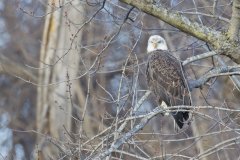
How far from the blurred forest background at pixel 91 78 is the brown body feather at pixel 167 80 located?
6.8 inches

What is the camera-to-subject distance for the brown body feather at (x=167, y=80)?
31.0ft

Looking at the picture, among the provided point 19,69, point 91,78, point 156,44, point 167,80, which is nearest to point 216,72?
point 167,80

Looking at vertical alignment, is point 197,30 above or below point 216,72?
above

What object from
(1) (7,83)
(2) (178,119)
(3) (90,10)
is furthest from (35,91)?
(2) (178,119)

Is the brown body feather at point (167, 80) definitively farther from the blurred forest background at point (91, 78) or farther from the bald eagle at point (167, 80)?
the blurred forest background at point (91, 78)

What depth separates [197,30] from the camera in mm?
8156

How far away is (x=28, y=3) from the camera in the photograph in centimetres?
1510

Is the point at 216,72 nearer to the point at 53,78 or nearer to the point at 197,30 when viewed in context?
the point at 197,30

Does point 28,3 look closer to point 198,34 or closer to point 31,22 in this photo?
point 31,22

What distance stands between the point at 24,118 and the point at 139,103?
1149cm

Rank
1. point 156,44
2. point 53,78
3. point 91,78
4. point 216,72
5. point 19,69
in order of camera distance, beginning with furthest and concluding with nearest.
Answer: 1. point 19,69
2. point 53,78
3. point 91,78
4. point 156,44
5. point 216,72

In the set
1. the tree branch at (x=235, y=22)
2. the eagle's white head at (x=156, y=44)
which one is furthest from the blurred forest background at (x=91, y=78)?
the eagle's white head at (x=156, y=44)

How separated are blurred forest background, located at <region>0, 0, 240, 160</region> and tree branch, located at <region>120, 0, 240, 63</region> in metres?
0.05

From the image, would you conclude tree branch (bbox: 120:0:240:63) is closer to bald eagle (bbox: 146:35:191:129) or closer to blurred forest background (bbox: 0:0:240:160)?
blurred forest background (bbox: 0:0:240:160)
